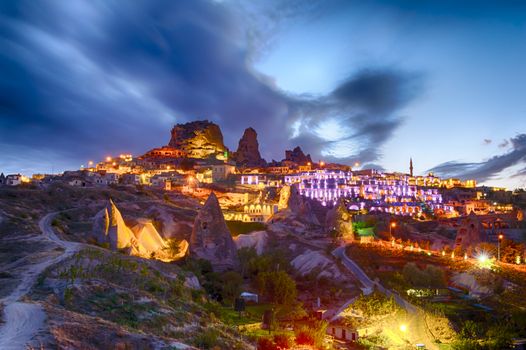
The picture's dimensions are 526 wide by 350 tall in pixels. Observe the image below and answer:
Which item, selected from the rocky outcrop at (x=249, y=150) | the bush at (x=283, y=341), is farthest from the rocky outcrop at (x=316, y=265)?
the rocky outcrop at (x=249, y=150)

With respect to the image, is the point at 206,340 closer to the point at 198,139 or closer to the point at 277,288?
the point at 277,288

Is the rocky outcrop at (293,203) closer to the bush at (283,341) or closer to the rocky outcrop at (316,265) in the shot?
the rocky outcrop at (316,265)

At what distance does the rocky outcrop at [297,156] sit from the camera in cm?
17544

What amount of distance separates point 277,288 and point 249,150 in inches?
5317

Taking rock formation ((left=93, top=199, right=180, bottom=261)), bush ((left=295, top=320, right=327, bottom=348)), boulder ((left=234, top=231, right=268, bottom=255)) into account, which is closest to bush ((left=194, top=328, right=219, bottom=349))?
bush ((left=295, top=320, right=327, bottom=348))

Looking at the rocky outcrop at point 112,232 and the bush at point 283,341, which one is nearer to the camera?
the bush at point 283,341

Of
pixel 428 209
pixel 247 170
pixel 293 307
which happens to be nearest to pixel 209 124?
pixel 247 170

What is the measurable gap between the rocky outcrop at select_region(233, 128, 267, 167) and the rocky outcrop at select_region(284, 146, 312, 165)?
13287 millimetres

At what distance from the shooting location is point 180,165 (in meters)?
142

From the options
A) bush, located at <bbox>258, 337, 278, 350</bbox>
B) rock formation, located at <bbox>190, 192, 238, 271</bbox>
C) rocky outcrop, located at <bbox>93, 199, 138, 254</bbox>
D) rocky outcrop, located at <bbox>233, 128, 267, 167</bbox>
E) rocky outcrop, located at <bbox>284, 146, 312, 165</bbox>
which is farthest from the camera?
rocky outcrop, located at <bbox>284, 146, 312, 165</bbox>

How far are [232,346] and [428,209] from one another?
115084 mm

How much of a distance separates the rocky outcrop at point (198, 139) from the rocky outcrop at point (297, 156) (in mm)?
26990

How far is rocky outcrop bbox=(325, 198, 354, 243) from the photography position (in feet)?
216

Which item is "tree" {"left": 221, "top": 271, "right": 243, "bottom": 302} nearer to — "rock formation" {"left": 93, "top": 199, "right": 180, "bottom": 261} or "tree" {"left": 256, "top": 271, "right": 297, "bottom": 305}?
"tree" {"left": 256, "top": 271, "right": 297, "bottom": 305}
